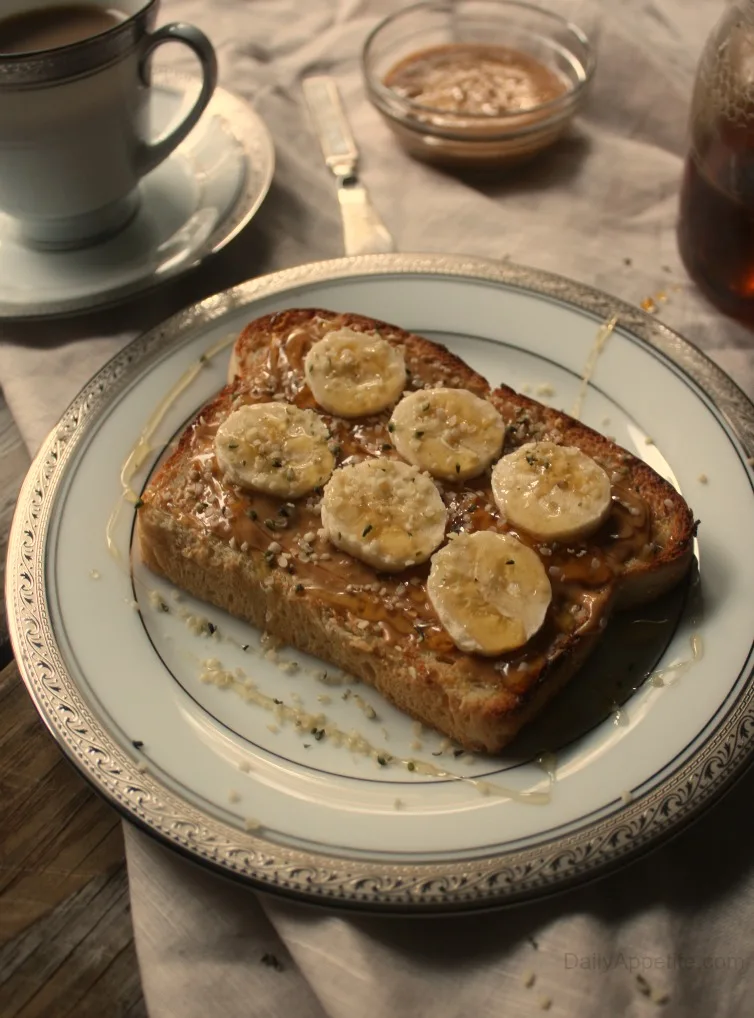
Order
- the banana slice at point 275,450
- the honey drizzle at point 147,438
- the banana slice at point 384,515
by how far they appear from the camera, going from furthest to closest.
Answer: the honey drizzle at point 147,438, the banana slice at point 275,450, the banana slice at point 384,515

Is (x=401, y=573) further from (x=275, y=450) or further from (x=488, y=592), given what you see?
(x=275, y=450)

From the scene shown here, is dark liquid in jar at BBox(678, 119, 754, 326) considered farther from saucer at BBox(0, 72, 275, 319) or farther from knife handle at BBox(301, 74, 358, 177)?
saucer at BBox(0, 72, 275, 319)

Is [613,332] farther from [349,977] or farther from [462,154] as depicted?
[349,977]

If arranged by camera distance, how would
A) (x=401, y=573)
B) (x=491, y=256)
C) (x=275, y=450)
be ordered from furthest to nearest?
(x=491, y=256), (x=275, y=450), (x=401, y=573)

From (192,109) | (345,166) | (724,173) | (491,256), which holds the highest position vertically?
(192,109)

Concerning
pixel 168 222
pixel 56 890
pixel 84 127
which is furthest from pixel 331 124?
pixel 56 890

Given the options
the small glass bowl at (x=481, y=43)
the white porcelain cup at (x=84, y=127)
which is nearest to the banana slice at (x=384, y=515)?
the white porcelain cup at (x=84, y=127)

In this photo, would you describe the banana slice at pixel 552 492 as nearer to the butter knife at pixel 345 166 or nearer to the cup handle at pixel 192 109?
the butter knife at pixel 345 166
